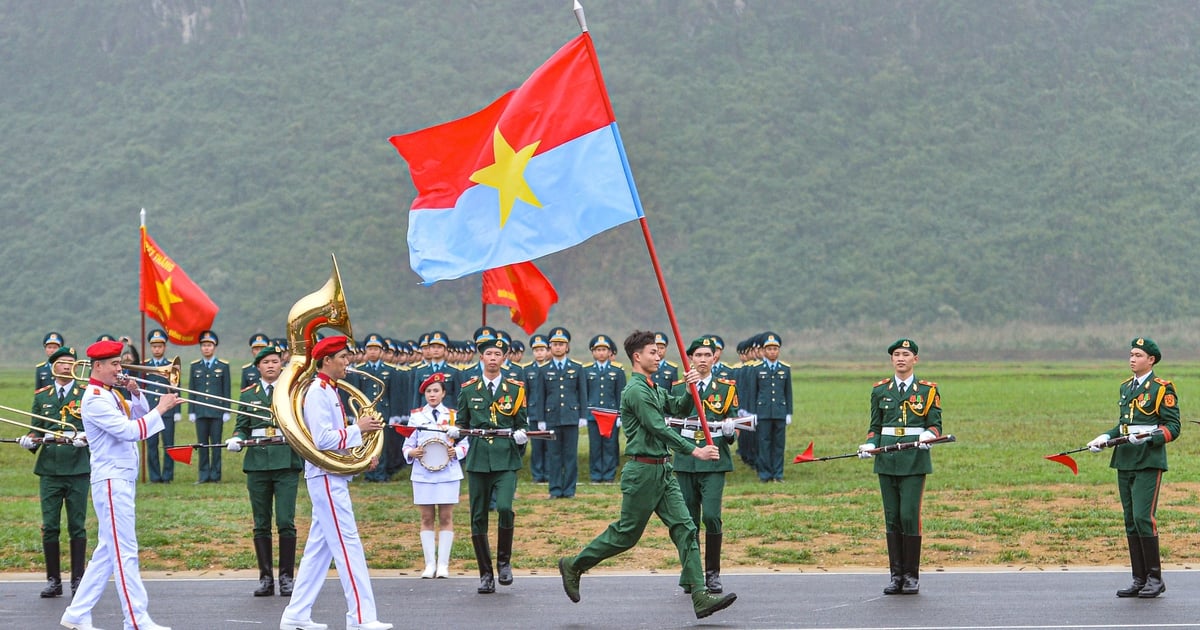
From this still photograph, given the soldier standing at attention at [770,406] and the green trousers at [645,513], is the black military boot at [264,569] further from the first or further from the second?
the soldier standing at attention at [770,406]

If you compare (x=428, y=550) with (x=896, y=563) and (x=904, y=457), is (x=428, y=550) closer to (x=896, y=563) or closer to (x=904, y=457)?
(x=896, y=563)

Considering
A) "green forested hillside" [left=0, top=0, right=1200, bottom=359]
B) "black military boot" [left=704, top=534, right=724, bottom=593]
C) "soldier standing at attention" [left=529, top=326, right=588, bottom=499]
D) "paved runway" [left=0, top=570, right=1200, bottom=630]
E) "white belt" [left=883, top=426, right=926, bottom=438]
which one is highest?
"green forested hillside" [left=0, top=0, right=1200, bottom=359]

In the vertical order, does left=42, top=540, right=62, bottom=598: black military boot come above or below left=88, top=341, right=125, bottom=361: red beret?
below

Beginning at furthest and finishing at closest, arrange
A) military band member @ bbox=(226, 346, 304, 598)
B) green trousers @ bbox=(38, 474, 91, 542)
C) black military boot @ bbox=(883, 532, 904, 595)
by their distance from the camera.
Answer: green trousers @ bbox=(38, 474, 91, 542) → military band member @ bbox=(226, 346, 304, 598) → black military boot @ bbox=(883, 532, 904, 595)

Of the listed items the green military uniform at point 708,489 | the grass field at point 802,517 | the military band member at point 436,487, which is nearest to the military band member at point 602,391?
the grass field at point 802,517

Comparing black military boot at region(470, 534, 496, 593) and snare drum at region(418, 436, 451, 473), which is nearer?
black military boot at region(470, 534, 496, 593)

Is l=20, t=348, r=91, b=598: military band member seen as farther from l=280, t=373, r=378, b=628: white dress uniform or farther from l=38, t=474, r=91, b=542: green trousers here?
l=280, t=373, r=378, b=628: white dress uniform

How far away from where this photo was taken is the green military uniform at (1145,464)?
11227 millimetres

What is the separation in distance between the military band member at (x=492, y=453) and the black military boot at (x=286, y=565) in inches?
56.0

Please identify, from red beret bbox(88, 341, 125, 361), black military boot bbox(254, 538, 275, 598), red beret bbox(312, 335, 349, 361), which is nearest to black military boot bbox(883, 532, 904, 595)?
red beret bbox(312, 335, 349, 361)

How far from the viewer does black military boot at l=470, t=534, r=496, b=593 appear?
1176 cm

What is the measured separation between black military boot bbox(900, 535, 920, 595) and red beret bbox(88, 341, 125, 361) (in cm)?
595

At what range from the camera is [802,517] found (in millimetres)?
15828

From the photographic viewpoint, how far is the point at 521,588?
12016 millimetres
